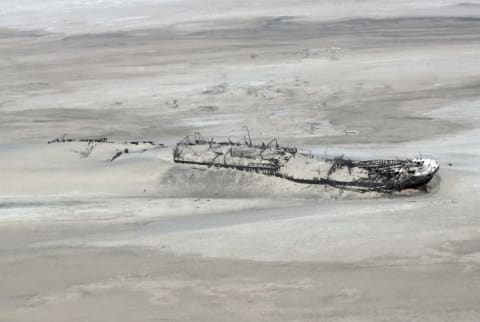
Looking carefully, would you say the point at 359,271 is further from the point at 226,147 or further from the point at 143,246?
the point at 226,147

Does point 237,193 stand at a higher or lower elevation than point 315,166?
lower

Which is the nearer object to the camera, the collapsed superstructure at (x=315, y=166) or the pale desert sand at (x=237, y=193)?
the pale desert sand at (x=237, y=193)

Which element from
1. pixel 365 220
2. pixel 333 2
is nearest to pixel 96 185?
pixel 365 220

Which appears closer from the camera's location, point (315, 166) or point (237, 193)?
point (237, 193)

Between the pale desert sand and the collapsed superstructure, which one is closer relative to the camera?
the pale desert sand
